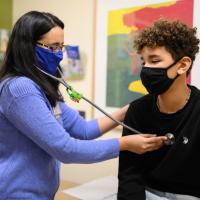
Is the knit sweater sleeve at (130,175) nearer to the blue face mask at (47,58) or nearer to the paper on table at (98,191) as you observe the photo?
the paper on table at (98,191)

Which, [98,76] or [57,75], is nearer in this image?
[57,75]

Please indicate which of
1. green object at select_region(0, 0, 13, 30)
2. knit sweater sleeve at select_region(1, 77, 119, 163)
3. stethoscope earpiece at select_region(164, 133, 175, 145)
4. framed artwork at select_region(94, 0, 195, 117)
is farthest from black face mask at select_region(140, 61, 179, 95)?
green object at select_region(0, 0, 13, 30)

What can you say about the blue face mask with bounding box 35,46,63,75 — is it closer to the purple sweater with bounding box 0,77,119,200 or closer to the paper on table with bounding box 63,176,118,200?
the purple sweater with bounding box 0,77,119,200

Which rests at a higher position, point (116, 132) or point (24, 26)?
point (24, 26)

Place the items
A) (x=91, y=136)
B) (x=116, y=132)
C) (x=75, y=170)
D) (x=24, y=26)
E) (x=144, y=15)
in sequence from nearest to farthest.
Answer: (x=24, y=26) → (x=91, y=136) → (x=144, y=15) → (x=116, y=132) → (x=75, y=170)

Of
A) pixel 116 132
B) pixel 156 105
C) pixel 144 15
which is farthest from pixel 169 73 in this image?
pixel 116 132

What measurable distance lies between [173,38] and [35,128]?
2.07ft

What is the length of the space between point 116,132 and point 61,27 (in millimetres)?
946

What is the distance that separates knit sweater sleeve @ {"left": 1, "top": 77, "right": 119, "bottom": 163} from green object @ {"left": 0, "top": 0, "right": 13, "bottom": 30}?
5.50ft

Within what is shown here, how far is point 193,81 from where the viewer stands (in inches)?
66.2

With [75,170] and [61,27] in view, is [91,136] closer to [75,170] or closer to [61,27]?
[61,27]

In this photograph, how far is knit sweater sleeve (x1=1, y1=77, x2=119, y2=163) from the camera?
111 cm

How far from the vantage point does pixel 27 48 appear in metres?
1.21

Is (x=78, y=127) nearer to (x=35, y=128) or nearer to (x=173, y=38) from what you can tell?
(x=35, y=128)
